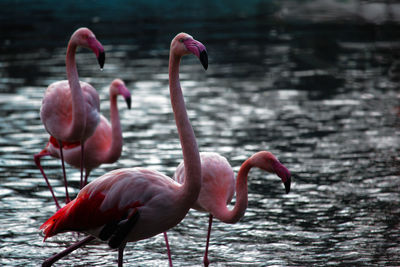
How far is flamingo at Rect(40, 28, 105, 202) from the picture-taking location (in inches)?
235

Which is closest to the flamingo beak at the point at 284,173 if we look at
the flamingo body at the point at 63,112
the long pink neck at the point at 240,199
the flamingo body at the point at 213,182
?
the long pink neck at the point at 240,199

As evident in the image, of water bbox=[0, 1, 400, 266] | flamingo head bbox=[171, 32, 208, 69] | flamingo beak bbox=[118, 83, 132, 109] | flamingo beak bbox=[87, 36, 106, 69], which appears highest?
flamingo head bbox=[171, 32, 208, 69]

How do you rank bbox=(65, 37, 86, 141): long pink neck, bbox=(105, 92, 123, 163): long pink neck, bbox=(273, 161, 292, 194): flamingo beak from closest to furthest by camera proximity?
1. bbox=(273, 161, 292, 194): flamingo beak
2. bbox=(65, 37, 86, 141): long pink neck
3. bbox=(105, 92, 123, 163): long pink neck

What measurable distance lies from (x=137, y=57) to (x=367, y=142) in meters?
7.11

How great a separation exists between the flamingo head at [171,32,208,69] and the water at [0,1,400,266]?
1.99 m

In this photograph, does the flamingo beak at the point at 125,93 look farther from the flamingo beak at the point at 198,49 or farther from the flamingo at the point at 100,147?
the flamingo beak at the point at 198,49

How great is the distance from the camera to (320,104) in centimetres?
1027

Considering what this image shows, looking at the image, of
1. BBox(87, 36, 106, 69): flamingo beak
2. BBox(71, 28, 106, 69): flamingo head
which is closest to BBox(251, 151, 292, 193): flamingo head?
BBox(87, 36, 106, 69): flamingo beak

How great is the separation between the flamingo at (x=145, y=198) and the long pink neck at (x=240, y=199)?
81 cm

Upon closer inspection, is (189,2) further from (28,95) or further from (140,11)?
(28,95)

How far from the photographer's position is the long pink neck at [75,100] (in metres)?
5.96

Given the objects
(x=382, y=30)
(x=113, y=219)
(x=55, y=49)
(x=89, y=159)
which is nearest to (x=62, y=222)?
(x=113, y=219)

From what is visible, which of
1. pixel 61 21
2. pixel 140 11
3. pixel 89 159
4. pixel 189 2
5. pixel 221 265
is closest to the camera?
pixel 221 265

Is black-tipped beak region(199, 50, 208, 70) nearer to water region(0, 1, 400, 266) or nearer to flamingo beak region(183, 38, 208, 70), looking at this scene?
flamingo beak region(183, 38, 208, 70)
